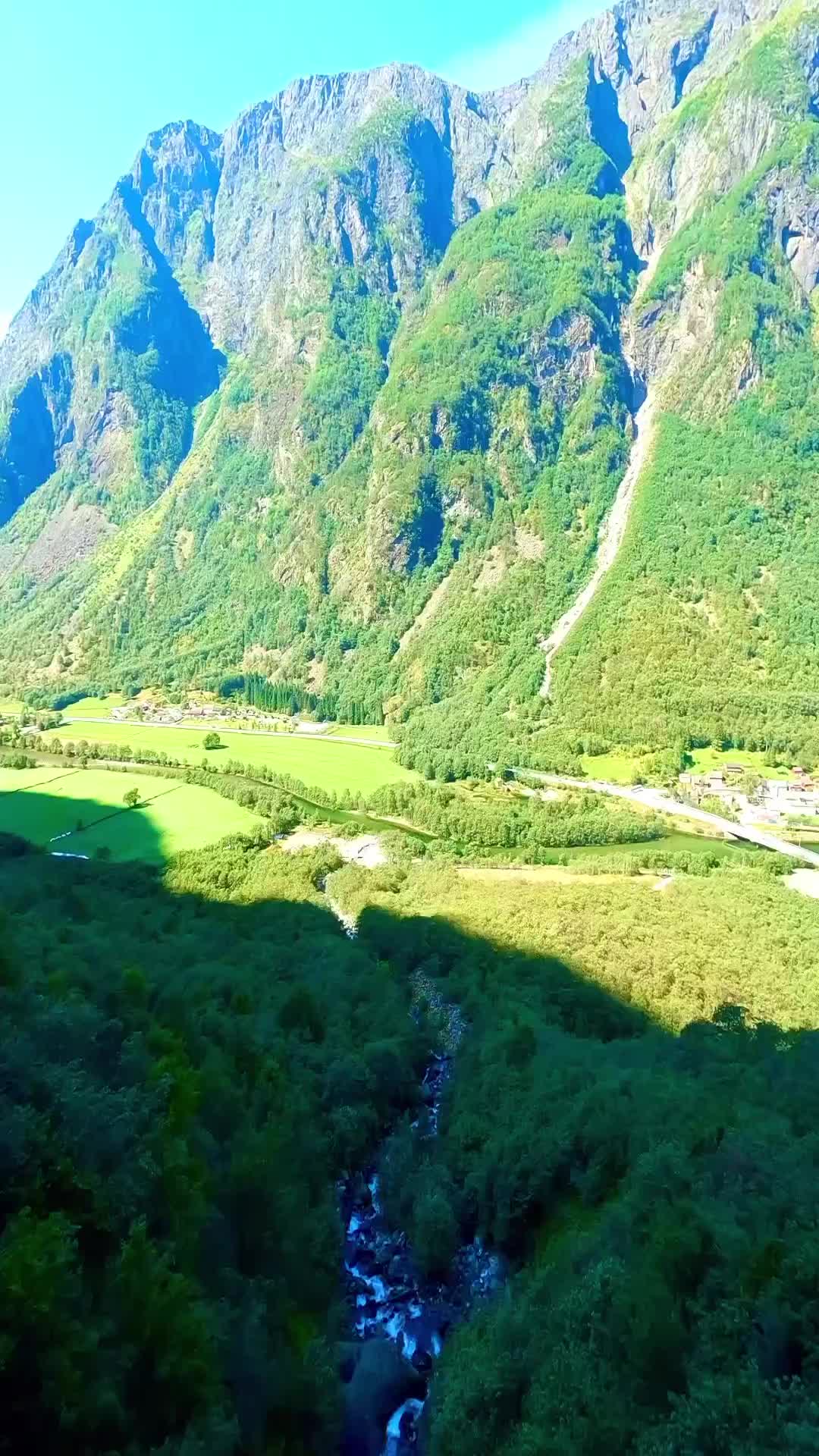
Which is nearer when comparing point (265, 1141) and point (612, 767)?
point (265, 1141)

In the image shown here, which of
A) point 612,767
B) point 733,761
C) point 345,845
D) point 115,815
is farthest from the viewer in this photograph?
point 612,767

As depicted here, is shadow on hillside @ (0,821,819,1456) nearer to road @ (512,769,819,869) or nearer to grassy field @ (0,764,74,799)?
road @ (512,769,819,869)

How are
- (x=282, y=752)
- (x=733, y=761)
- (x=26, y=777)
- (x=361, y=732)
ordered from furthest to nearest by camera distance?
(x=361, y=732)
(x=282, y=752)
(x=733, y=761)
(x=26, y=777)

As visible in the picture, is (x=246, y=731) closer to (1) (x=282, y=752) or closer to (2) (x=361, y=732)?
(2) (x=361, y=732)

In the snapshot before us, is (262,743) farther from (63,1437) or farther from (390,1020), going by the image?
(63,1437)

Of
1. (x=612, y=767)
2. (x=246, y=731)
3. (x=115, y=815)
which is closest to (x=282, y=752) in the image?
(x=246, y=731)

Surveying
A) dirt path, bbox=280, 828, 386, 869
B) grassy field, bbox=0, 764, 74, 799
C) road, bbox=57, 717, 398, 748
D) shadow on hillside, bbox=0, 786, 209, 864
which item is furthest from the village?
grassy field, bbox=0, 764, 74, 799
